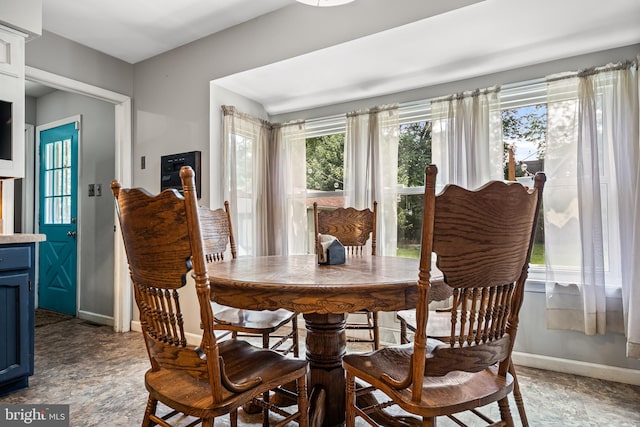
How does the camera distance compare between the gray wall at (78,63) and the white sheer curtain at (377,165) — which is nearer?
the gray wall at (78,63)

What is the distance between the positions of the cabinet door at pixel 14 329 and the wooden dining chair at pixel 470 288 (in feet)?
7.21

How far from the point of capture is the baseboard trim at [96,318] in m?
3.69

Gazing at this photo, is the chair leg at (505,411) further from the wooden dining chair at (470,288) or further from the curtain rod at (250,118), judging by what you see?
the curtain rod at (250,118)

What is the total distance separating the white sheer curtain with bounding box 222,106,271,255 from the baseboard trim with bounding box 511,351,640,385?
95.5 inches

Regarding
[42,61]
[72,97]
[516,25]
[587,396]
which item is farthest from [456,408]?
[72,97]

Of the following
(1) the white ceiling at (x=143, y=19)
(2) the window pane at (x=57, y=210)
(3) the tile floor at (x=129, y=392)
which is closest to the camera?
(3) the tile floor at (x=129, y=392)

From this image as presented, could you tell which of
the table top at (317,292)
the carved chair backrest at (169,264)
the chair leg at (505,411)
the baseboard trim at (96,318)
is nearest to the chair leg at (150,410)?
the carved chair backrest at (169,264)

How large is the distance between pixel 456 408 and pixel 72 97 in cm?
479

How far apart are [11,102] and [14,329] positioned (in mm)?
1482

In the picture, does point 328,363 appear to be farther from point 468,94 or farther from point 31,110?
point 31,110

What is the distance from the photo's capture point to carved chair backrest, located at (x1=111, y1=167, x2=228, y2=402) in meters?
0.98

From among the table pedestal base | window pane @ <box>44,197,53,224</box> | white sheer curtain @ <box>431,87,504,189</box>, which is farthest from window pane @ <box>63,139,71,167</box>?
white sheer curtain @ <box>431,87,504,189</box>

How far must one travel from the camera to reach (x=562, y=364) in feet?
8.21

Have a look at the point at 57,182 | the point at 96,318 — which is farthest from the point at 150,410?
the point at 57,182
